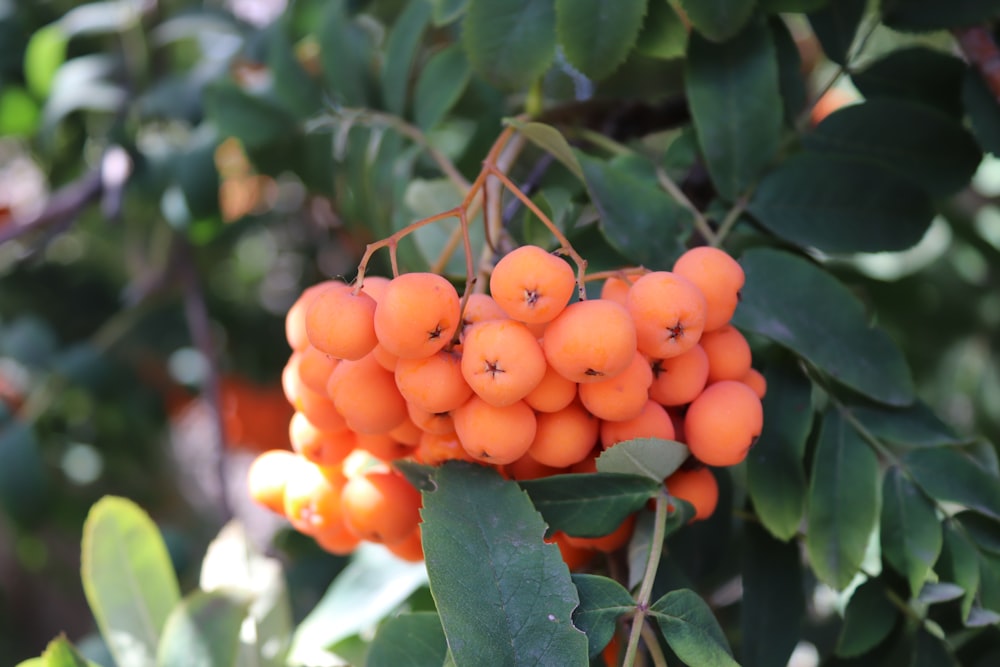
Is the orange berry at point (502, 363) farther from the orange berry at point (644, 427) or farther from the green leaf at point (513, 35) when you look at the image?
the green leaf at point (513, 35)

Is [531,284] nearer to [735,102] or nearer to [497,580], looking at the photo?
[497,580]

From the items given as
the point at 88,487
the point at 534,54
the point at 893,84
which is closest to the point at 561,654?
the point at 534,54

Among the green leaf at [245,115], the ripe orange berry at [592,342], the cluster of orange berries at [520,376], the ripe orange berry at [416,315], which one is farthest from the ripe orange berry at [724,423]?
the green leaf at [245,115]

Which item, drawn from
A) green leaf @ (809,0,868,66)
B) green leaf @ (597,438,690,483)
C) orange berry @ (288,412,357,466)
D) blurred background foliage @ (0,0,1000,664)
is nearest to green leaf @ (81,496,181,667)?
orange berry @ (288,412,357,466)

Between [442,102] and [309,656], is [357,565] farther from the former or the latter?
[442,102]

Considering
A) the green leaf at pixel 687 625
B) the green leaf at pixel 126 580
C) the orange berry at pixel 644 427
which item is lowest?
the green leaf at pixel 126 580
